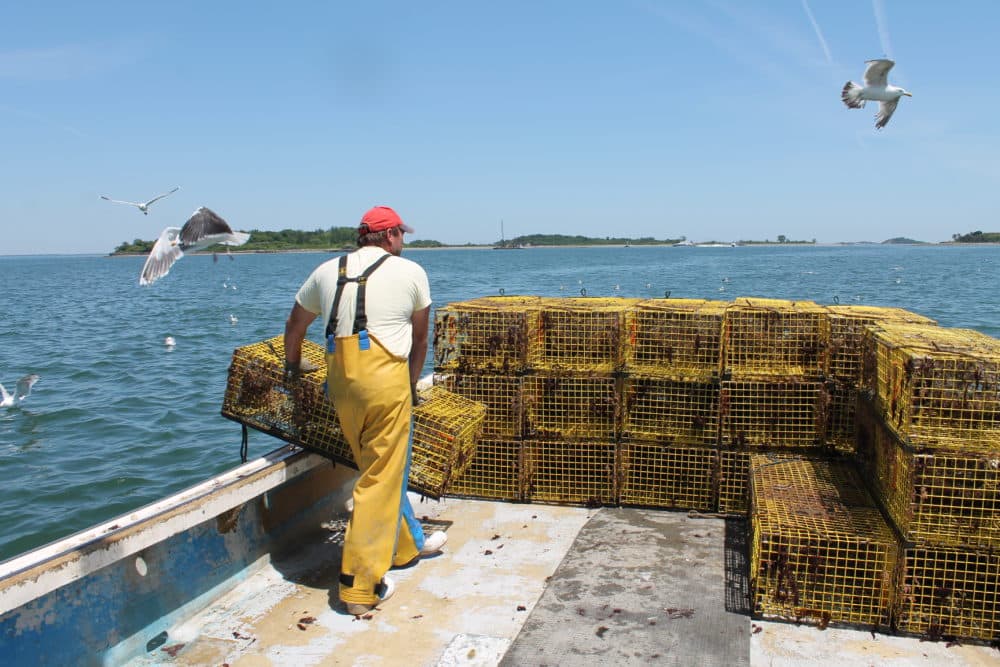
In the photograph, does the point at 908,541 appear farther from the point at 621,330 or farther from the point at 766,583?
the point at 621,330

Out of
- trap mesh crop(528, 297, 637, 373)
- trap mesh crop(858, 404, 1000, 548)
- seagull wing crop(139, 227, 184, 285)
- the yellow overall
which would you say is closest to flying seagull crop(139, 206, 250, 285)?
seagull wing crop(139, 227, 184, 285)

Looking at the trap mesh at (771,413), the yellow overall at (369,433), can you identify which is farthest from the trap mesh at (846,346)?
the yellow overall at (369,433)

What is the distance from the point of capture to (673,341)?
5855 millimetres

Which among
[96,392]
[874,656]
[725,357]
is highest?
[725,357]

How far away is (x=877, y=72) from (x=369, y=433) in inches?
354

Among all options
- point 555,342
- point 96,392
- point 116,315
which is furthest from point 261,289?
point 555,342

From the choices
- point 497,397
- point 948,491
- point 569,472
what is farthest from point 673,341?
point 948,491

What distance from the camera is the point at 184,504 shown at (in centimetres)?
427

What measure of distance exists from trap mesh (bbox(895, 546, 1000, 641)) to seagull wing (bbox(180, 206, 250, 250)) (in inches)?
179

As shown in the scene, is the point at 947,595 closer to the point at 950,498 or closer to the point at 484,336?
the point at 950,498

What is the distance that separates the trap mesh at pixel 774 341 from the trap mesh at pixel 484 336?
62.5 inches

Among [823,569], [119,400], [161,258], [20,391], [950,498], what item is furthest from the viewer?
[119,400]

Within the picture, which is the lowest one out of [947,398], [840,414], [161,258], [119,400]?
[119,400]

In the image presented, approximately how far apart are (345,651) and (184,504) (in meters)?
1.28
